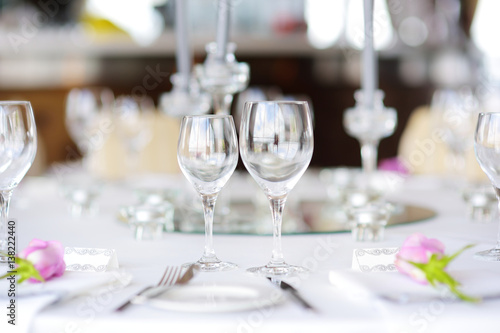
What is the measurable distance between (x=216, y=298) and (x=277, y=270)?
0.17 metres

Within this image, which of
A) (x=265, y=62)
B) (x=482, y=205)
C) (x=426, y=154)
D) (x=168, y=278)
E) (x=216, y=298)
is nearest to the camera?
(x=216, y=298)

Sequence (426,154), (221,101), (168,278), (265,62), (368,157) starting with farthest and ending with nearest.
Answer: (265,62), (426,154), (368,157), (221,101), (168,278)

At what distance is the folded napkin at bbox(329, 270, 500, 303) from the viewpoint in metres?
0.74

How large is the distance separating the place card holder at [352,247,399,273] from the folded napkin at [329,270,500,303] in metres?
0.05

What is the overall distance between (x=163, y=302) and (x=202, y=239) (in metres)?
0.45

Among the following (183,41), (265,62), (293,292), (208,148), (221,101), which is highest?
(265,62)

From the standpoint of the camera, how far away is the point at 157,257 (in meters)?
1.01

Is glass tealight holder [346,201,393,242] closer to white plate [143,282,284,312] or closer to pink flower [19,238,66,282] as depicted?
white plate [143,282,284,312]

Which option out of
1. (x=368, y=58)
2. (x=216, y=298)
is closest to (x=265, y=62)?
(x=368, y=58)

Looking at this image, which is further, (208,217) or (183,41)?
(183,41)

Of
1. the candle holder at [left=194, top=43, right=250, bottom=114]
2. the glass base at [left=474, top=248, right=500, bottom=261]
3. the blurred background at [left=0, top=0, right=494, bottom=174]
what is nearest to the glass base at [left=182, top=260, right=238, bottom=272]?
the glass base at [left=474, top=248, right=500, bottom=261]

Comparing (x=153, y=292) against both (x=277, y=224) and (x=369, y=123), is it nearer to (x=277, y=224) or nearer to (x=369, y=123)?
(x=277, y=224)

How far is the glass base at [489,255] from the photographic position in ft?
3.18

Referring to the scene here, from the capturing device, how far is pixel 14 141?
3.02ft
